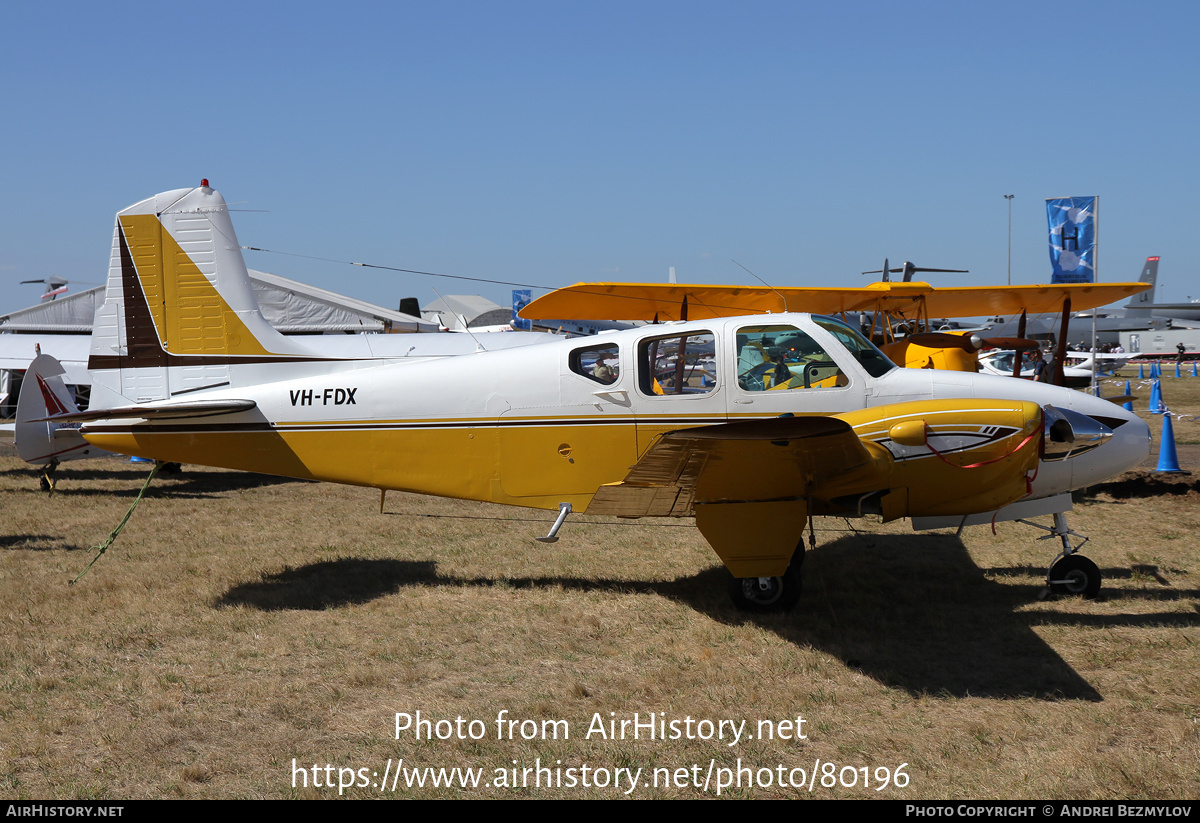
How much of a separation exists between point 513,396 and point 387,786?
354cm

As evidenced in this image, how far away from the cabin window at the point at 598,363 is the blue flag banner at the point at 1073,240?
14094 millimetres

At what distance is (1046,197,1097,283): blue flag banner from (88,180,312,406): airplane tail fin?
1622 cm

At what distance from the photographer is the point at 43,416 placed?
12656 millimetres

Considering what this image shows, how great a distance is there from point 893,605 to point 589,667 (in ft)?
8.88

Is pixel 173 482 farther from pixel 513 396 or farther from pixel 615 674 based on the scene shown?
pixel 615 674

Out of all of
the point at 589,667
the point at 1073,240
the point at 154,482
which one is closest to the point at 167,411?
the point at 589,667

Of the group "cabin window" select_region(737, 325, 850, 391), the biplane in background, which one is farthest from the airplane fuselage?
the biplane in background

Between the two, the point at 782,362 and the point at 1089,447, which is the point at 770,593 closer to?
the point at 782,362

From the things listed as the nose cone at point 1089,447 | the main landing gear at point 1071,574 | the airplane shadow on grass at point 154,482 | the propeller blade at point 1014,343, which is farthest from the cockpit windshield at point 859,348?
the airplane shadow on grass at point 154,482

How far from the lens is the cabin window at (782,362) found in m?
6.29

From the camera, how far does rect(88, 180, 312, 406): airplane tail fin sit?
24.4 feet

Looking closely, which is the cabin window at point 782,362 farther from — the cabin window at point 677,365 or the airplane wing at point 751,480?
the airplane wing at point 751,480

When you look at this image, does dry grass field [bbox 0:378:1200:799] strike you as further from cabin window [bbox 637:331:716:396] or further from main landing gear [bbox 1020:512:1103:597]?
cabin window [bbox 637:331:716:396]

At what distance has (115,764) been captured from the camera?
4.11 metres
